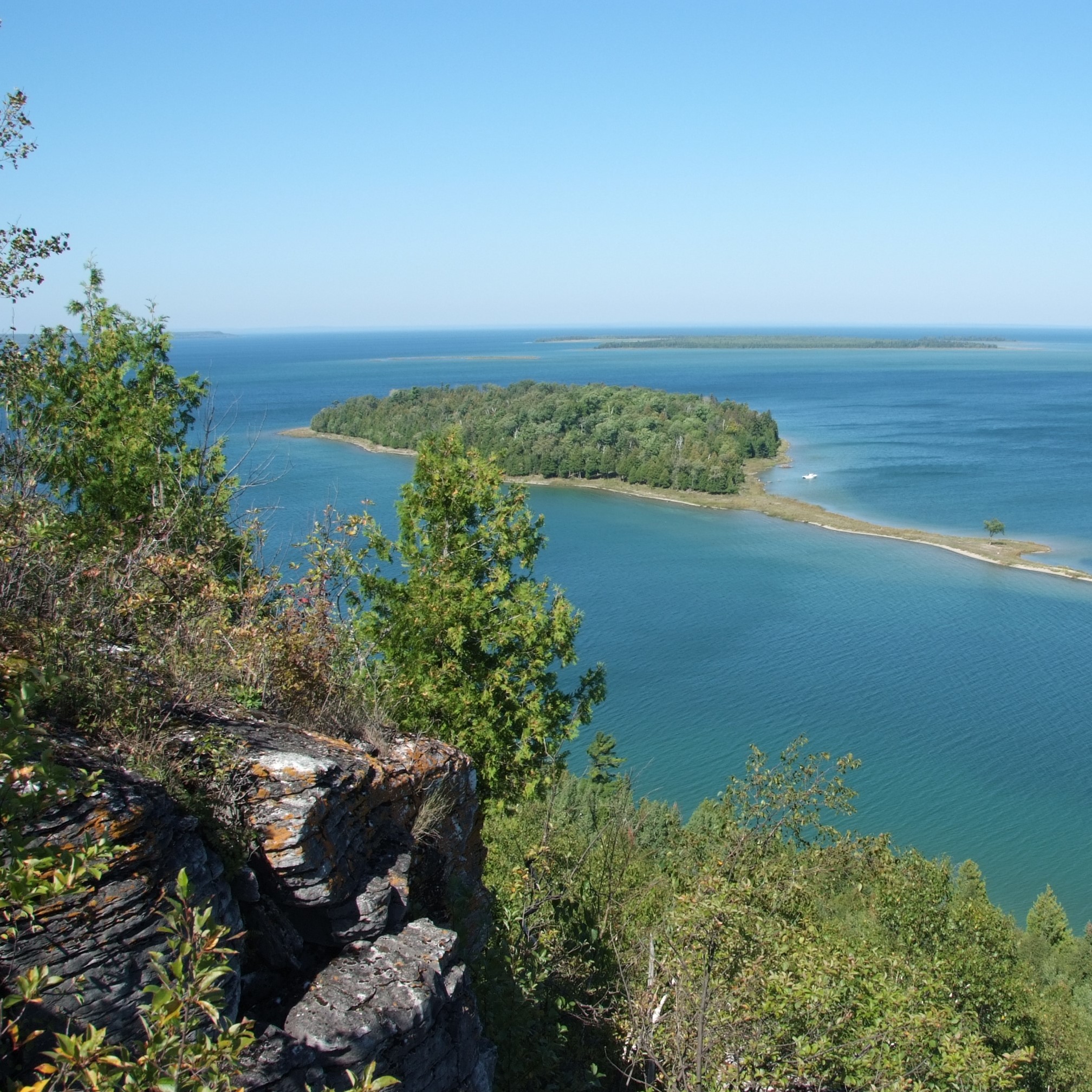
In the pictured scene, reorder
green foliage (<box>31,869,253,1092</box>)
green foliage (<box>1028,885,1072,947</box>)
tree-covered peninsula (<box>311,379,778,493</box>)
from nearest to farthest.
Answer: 1. green foliage (<box>31,869,253,1092</box>)
2. green foliage (<box>1028,885,1072,947</box>)
3. tree-covered peninsula (<box>311,379,778,493</box>)

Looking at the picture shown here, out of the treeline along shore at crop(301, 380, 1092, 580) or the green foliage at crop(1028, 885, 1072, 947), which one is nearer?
the green foliage at crop(1028, 885, 1072, 947)

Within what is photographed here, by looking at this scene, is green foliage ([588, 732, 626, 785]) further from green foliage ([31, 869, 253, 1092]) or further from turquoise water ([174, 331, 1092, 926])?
green foliage ([31, 869, 253, 1092])

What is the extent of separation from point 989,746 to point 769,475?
43430mm

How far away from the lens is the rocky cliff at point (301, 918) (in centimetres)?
330

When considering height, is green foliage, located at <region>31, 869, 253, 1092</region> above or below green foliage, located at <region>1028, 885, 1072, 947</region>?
above

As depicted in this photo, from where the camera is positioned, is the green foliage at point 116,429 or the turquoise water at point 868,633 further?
the turquoise water at point 868,633

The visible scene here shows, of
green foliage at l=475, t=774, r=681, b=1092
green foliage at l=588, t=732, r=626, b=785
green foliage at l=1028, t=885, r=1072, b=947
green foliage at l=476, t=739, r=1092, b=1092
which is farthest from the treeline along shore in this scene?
green foliage at l=475, t=774, r=681, b=1092

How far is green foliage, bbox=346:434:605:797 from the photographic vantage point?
9.31m

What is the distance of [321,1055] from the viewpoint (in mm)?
3908

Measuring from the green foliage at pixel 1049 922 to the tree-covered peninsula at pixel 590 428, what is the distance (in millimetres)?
44588

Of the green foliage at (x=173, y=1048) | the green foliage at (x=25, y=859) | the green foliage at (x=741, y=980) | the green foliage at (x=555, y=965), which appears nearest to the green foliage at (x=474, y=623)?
the green foliage at (x=555, y=965)

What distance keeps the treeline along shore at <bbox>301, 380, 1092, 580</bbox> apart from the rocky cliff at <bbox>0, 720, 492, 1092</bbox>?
151 feet

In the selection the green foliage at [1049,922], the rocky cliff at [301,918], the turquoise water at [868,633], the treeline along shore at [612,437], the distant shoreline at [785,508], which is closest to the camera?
the rocky cliff at [301,918]

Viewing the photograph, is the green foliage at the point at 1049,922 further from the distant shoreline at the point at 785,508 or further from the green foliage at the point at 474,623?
the distant shoreline at the point at 785,508
